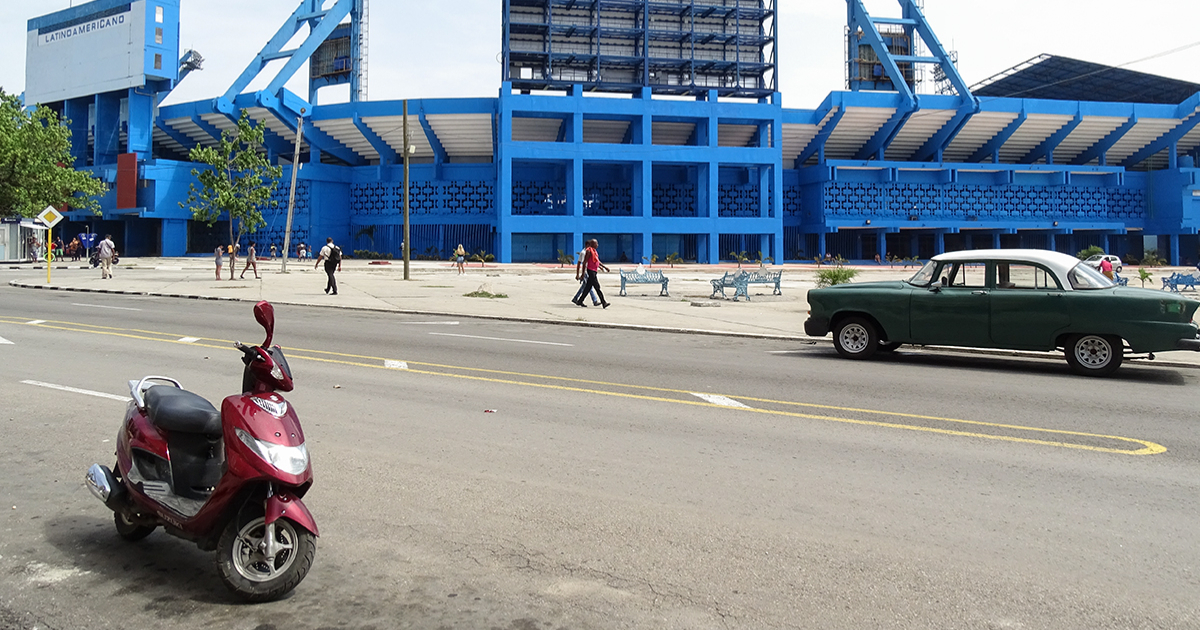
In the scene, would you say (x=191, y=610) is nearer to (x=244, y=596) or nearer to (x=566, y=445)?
(x=244, y=596)

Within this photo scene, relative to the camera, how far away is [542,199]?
66688 millimetres

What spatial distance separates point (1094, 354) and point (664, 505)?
29.3 feet

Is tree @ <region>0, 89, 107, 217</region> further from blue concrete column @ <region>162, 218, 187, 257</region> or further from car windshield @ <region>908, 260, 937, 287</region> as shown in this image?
car windshield @ <region>908, 260, 937, 287</region>

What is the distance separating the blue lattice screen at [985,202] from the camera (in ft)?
225

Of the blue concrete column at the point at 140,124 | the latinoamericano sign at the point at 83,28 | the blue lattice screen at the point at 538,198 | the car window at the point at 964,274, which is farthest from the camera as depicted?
the blue lattice screen at the point at 538,198

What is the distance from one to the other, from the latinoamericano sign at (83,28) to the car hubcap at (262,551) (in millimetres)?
70659

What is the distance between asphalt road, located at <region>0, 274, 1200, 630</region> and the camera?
13.6ft

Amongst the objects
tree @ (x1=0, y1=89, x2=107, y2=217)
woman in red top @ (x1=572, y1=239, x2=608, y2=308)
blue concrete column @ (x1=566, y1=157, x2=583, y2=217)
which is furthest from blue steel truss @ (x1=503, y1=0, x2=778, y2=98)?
woman in red top @ (x1=572, y1=239, x2=608, y2=308)

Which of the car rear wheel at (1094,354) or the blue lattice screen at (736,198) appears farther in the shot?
the blue lattice screen at (736,198)

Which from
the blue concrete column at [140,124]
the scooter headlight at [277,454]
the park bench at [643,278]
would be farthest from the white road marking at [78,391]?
the blue concrete column at [140,124]

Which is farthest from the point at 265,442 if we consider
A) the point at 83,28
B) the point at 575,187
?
the point at 83,28

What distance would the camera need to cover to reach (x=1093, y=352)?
12102 millimetres

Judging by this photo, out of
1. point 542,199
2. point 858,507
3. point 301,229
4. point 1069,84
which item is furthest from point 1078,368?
point 1069,84

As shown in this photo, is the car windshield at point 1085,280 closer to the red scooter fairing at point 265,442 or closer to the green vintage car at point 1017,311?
the green vintage car at point 1017,311
